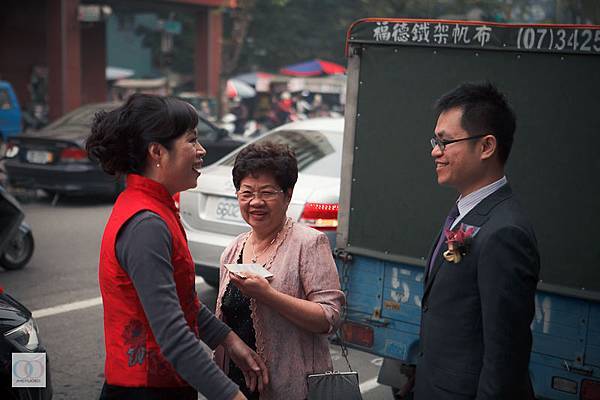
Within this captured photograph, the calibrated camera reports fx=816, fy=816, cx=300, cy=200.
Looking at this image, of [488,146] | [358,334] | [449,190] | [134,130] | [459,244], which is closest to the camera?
[134,130]

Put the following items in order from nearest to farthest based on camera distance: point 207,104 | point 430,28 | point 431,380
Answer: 1. point 431,380
2. point 430,28
3. point 207,104

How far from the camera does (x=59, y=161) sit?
12352 mm

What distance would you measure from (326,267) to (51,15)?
77.8ft

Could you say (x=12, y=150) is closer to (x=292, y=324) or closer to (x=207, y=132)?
(x=207, y=132)

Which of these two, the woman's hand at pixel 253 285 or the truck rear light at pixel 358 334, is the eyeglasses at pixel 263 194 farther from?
the truck rear light at pixel 358 334

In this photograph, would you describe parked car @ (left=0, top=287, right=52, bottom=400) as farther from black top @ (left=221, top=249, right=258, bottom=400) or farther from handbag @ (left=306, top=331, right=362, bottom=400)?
handbag @ (left=306, top=331, right=362, bottom=400)

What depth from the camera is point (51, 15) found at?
2464cm

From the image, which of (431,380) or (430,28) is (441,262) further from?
(430,28)

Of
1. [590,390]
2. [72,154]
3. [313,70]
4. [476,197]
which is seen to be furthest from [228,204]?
[313,70]

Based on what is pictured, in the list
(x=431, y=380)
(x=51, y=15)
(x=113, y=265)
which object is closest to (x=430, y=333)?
(x=431, y=380)

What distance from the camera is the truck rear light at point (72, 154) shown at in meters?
12.3

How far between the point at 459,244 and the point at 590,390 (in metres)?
1.64

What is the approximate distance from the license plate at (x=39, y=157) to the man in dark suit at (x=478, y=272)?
34.5 ft

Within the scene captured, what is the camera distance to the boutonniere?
8.38ft
